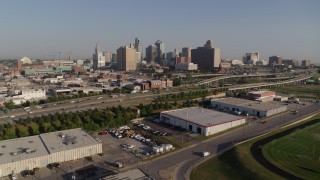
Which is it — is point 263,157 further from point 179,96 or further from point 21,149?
point 179,96

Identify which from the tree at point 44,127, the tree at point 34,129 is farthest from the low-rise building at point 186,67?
the tree at point 44,127

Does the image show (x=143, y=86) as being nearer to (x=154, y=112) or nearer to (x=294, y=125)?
(x=154, y=112)

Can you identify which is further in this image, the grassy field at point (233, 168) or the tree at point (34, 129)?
the tree at point (34, 129)

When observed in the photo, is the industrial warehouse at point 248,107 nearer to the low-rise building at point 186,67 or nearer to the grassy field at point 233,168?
the grassy field at point 233,168

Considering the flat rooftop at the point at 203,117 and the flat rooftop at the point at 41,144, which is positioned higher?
the flat rooftop at the point at 203,117

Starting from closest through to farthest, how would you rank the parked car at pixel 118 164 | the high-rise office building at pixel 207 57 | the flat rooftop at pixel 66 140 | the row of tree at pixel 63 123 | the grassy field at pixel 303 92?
the parked car at pixel 118 164, the flat rooftop at pixel 66 140, the row of tree at pixel 63 123, the grassy field at pixel 303 92, the high-rise office building at pixel 207 57

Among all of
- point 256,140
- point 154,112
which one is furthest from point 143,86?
point 256,140

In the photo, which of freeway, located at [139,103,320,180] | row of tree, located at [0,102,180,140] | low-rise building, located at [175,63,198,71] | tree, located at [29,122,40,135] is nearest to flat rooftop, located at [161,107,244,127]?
freeway, located at [139,103,320,180]
